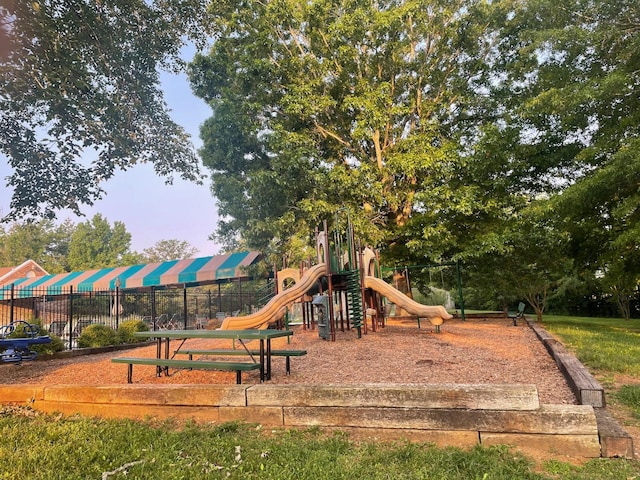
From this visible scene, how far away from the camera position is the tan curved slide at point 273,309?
28.1 ft

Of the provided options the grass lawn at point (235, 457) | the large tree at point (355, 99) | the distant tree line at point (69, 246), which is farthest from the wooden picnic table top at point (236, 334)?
the distant tree line at point (69, 246)

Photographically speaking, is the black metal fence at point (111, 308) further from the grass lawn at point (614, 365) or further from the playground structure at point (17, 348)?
the grass lawn at point (614, 365)

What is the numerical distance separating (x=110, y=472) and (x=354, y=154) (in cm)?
1620

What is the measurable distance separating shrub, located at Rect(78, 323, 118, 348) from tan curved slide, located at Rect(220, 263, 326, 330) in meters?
3.35

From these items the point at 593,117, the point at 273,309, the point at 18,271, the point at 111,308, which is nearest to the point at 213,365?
the point at 273,309

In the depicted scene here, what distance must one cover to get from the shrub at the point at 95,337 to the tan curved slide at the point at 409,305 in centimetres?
653

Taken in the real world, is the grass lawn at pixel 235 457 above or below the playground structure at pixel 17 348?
below

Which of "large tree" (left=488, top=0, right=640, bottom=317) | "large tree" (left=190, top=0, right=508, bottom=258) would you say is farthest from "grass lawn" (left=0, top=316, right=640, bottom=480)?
"large tree" (left=190, top=0, right=508, bottom=258)

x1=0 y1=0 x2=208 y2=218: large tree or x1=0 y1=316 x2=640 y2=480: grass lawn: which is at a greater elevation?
x1=0 y1=0 x2=208 y2=218: large tree

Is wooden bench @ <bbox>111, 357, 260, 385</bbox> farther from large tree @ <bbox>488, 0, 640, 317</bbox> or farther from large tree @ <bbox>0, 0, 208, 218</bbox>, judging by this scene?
large tree @ <bbox>0, 0, 208, 218</bbox>

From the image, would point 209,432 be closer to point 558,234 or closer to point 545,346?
point 545,346

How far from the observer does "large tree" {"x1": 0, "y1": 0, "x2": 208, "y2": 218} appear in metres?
15.6

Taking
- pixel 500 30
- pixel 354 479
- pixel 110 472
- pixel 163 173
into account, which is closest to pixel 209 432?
pixel 110 472

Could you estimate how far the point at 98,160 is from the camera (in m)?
19.2
